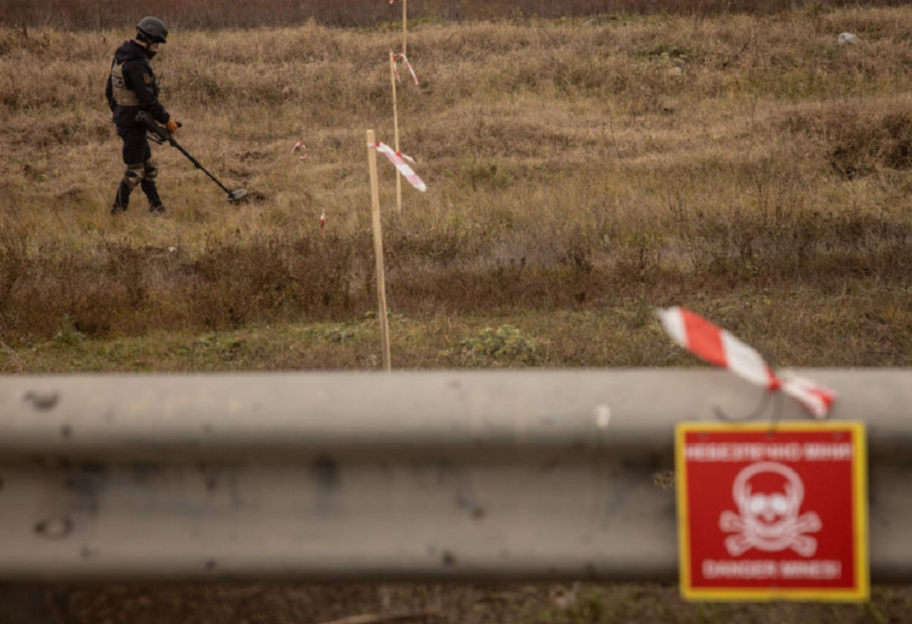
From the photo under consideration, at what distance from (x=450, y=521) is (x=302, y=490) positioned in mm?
337

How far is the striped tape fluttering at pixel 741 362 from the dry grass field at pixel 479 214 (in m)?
0.89

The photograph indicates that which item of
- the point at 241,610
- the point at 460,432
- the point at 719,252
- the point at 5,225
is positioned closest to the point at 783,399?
the point at 460,432

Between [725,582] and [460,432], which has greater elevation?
[460,432]

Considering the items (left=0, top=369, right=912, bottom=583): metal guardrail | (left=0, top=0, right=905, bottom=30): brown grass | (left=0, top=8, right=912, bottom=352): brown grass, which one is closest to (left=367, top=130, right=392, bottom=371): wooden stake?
(left=0, top=369, right=912, bottom=583): metal guardrail

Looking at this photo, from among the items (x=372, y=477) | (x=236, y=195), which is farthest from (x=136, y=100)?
(x=372, y=477)

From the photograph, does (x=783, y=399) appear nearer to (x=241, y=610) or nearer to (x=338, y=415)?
(x=338, y=415)

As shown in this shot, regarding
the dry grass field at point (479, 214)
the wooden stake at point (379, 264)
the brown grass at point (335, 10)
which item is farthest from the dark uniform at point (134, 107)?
the brown grass at point (335, 10)

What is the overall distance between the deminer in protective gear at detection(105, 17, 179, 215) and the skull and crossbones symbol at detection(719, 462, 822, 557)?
34.6ft

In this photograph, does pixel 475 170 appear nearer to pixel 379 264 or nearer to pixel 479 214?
pixel 479 214

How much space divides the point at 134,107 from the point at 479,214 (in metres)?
4.36

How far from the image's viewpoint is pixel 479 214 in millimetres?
10922

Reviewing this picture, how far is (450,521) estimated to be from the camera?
221 cm

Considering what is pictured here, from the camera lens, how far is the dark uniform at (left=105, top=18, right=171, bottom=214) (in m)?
11.5

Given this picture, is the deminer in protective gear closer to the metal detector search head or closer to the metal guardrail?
the metal detector search head
